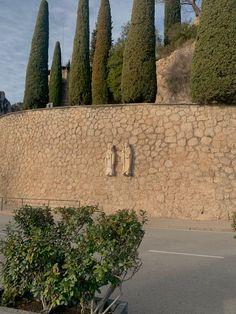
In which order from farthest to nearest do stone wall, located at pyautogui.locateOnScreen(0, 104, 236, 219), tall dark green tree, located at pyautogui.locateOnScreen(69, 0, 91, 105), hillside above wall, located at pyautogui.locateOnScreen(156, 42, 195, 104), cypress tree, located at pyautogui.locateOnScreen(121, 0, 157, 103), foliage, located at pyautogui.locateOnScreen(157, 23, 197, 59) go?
foliage, located at pyautogui.locateOnScreen(157, 23, 197, 59) < hillside above wall, located at pyautogui.locateOnScreen(156, 42, 195, 104) < tall dark green tree, located at pyautogui.locateOnScreen(69, 0, 91, 105) < cypress tree, located at pyautogui.locateOnScreen(121, 0, 157, 103) < stone wall, located at pyautogui.locateOnScreen(0, 104, 236, 219)

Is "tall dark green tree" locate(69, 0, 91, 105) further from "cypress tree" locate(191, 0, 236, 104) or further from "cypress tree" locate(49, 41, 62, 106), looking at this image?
"cypress tree" locate(191, 0, 236, 104)

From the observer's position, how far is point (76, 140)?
18344 mm

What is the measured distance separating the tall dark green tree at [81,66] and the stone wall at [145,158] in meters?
3.30

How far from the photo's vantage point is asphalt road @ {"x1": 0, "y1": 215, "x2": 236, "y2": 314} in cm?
477

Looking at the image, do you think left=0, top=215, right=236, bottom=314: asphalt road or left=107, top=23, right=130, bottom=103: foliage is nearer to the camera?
left=0, top=215, right=236, bottom=314: asphalt road

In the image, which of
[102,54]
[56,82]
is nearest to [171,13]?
[102,54]

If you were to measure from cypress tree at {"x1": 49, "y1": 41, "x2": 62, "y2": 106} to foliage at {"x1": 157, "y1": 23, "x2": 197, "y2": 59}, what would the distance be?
28.8 feet

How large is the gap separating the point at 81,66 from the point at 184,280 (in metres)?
19.0

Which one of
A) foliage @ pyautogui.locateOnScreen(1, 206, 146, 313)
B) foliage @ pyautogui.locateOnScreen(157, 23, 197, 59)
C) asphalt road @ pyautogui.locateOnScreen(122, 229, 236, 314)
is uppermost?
foliage @ pyautogui.locateOnScreen(157, 23, 197, 59)

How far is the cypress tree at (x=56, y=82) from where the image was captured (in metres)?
30.0

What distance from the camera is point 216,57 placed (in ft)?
50.8

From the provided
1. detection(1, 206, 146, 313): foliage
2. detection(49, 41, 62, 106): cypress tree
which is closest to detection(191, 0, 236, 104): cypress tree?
detection(1, 206, 146, 313): foliage

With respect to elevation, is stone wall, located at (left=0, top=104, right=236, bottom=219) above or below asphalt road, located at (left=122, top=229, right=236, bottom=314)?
above

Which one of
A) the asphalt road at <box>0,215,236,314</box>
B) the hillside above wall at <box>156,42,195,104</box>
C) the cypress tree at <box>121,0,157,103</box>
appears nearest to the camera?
the asphalt road at <box>0,215,236,314</box>
